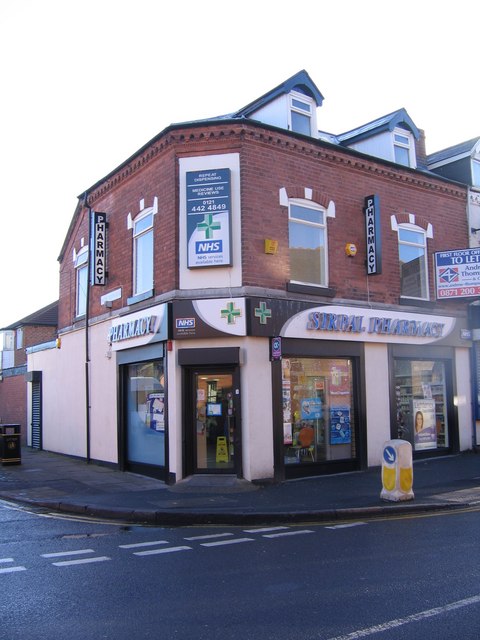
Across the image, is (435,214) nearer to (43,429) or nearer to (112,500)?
(112,500)

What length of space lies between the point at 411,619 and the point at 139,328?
10268 millimetres

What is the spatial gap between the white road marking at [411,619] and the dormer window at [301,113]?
461 inches

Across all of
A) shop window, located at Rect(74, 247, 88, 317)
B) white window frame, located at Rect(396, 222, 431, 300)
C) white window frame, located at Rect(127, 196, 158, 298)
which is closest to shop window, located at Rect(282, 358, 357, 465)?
white window frame, located at Rect(396, 222, 431, 300)

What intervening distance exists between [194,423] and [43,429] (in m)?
10.8

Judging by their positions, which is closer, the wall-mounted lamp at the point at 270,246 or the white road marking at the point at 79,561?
the white road marking at the point at 79,561

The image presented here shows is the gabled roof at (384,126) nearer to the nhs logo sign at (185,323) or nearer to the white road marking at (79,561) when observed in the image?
the nhs logo sign at (185,323)

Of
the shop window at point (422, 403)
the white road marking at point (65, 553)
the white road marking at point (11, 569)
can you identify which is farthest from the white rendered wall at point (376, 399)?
the white road marking at point (11, 569)

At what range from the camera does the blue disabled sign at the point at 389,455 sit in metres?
10.9

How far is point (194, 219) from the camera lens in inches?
529

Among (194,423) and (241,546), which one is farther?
(194,423)

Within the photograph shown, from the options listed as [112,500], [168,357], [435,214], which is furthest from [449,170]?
[112,500]

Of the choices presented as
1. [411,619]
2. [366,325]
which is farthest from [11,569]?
[366,325]

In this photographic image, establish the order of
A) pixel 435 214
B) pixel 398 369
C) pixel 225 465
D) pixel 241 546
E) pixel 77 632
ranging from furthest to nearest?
pixel 435 214, pixel 398 369, pixel 225 465, pixel 241 546, pixel 77 632

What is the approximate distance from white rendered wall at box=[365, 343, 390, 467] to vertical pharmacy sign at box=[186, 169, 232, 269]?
15.7 ft
